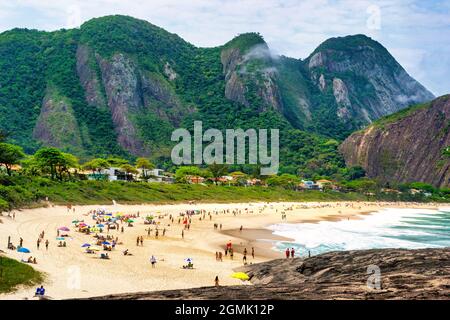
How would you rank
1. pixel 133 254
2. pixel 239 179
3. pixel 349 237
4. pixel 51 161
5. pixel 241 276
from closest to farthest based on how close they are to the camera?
pixel 241 276, pixel 133 254, pixel 349 237, pixel 51 161, pixel 239 179

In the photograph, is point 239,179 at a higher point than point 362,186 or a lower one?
higher

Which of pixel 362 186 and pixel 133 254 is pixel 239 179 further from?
pixel 133 254

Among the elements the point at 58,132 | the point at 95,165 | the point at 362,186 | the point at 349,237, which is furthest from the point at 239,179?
the point at 58,132

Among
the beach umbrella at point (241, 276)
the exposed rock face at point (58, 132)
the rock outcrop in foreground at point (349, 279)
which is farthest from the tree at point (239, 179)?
the rock outcrop in foreground at point (349, 279)

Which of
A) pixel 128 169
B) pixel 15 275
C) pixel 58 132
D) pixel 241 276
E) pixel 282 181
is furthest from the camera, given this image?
pixel 58 132
